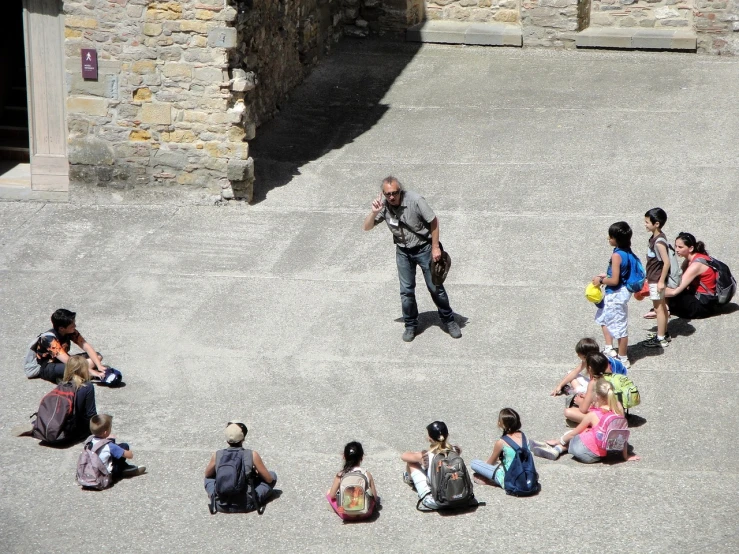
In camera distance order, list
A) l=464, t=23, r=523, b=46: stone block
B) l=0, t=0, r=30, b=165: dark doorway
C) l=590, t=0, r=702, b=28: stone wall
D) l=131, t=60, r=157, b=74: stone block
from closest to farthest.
Result: l=131, t=60, r=157, b=74: stone block
l=0, t=0, r=30, b=165: dark doorway
l=590, t=0, r=702, b=28: stone wall
l=464, t=23, r=523, b=46: stone block

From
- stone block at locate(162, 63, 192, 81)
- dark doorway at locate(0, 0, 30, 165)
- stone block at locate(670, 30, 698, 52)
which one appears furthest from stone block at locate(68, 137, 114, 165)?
stone block at locate(670, 30, 698, 52)

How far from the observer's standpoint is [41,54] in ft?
43.0

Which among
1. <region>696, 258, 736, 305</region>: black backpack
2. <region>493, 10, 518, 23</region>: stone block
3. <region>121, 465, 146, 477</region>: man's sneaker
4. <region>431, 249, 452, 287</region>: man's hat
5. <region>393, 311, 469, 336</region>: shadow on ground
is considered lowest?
<region>121, 465, 146, 477</region>: man's sneaker

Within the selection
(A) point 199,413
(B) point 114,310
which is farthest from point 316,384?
(B) point 114,310

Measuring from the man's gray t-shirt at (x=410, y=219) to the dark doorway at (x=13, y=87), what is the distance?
7245 millimetres

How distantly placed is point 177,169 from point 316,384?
15.8 feet

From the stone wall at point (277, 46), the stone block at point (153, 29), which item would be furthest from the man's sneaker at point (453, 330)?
the stone block at point (153, 29)

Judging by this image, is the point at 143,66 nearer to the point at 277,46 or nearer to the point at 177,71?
the point at 177,71

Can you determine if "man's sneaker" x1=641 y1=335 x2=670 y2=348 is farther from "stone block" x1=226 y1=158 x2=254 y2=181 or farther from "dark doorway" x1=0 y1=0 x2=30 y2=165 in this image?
"dark doorway" x1=0 y1=0 x2=30 y2=165

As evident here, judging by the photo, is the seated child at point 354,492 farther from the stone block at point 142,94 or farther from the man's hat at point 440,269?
the stone block at point 142,94

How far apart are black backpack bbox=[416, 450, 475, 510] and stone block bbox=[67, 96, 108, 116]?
7.47m

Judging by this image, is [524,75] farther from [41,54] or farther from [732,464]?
[732,464]

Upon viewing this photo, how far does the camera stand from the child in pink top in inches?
302

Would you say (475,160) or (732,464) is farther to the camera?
(475,160)
